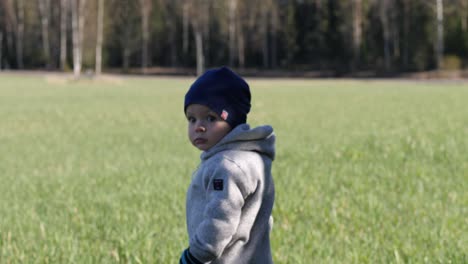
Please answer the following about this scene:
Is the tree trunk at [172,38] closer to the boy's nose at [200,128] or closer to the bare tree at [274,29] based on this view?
the bare tree at [274,29]

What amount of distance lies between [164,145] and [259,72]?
2192 inches

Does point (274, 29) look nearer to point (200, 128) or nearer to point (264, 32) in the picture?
point (264, 32)

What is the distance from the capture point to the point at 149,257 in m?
3.52

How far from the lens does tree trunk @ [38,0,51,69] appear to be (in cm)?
7291

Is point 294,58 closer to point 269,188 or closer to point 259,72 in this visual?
point 259,72

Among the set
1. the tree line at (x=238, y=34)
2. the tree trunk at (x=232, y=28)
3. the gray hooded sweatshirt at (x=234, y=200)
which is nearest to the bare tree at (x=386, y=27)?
the tree line at (x=238, y=34)

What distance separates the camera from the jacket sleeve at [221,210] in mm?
2098

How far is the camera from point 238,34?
70500 mm

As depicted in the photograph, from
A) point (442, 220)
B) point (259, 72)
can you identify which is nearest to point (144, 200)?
point (442, 220)

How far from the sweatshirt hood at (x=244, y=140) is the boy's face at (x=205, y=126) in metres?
0.03

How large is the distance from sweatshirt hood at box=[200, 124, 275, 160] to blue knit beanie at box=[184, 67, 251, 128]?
6 cm

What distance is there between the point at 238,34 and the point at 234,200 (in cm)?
6940

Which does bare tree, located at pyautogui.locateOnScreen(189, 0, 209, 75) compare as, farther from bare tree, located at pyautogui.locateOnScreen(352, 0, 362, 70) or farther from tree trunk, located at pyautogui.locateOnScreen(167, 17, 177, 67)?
bare tree, located at pyautogui.locateOnScreen(352, 0, 362, 70)

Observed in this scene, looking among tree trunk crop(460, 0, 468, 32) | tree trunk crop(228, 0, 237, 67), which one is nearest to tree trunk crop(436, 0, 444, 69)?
tree trunk crop(460, 0, 468, 32)
